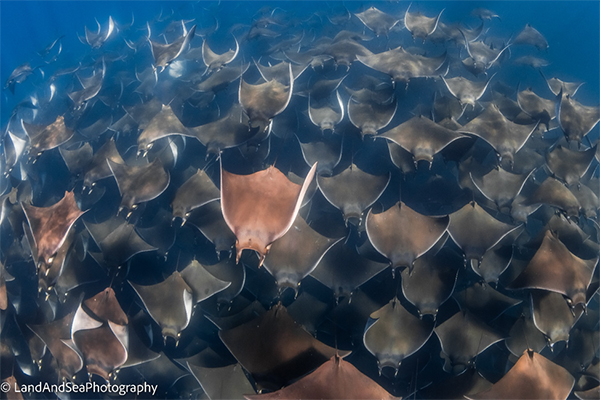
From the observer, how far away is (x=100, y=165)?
279 centimetres

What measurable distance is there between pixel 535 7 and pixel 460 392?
8.18 meters

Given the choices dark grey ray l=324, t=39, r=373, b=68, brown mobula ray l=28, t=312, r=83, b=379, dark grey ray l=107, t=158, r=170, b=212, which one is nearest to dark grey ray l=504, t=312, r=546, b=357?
dark grey ray l=324, t=39, r=373, b=68

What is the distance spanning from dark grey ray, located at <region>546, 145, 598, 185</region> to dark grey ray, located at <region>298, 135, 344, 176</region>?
1599 millimetres

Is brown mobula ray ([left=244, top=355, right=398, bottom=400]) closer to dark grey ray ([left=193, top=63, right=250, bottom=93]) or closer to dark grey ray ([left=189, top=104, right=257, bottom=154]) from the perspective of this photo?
dark grey ray ([left=189, top=104, right=257, bottom=154])

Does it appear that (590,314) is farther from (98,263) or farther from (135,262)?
(98,263)

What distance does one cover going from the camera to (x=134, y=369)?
2.47m

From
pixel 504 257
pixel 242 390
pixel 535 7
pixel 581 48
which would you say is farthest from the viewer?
pixel 535 7

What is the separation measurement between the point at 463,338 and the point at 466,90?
1926mm

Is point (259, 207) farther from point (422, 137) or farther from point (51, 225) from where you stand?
point (51, 225)

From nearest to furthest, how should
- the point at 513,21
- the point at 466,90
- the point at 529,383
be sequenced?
the point at 529,383
the point at 466,90
the point at 513,21

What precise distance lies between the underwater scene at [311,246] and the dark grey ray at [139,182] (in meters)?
0.02

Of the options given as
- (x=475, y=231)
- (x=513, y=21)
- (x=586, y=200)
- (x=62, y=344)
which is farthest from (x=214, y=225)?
(x=513, y=21)

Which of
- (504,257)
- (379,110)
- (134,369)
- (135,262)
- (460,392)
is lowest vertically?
(134,369)

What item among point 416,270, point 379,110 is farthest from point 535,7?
point 416,270
